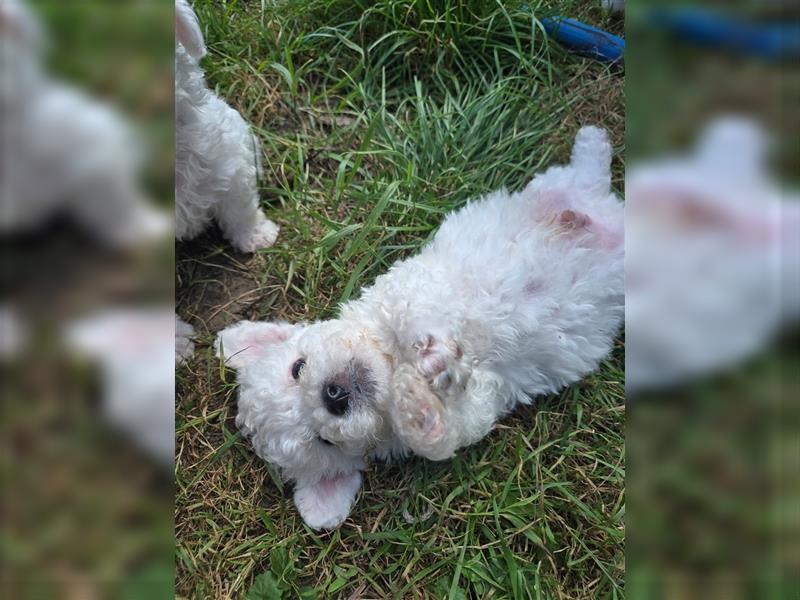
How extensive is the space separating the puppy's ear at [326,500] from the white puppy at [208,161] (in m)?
1.20

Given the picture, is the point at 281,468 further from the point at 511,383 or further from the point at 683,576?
the point at 683,576

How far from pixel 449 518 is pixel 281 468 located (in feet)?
2.60

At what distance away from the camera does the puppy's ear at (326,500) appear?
7.95 ft

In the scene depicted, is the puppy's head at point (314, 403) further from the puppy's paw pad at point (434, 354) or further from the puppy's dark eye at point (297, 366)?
the puppy's paw pad at point (434, 354)

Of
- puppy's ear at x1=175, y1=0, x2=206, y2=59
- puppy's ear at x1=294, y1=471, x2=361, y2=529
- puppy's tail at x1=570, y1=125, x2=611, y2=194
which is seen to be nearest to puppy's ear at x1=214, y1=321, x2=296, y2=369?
puppy's ear at x1=294, y1=471, x2=361, y2=529

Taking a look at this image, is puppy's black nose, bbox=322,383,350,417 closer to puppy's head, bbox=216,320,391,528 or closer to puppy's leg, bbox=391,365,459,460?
puppy's head, bbox=216,320,391,528

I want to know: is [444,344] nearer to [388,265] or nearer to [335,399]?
[335,399]

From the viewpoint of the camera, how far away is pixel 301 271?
2.90 metres

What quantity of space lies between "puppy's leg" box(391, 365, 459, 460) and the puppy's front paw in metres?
1.15

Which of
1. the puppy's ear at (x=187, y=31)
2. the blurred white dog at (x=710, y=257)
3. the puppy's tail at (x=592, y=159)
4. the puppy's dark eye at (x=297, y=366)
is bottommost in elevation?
the puppy's dark eye at (x=297, y=366)

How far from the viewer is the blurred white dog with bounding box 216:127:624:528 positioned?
2.13m

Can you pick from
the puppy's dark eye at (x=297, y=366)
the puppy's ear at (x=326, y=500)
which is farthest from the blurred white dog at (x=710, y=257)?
the puppy's ear at (x=326, y=500)

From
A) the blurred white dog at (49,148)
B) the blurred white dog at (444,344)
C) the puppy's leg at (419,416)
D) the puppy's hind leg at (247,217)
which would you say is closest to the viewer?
the blurred white dog at (49,148)

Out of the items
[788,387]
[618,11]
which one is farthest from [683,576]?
[618,11]
